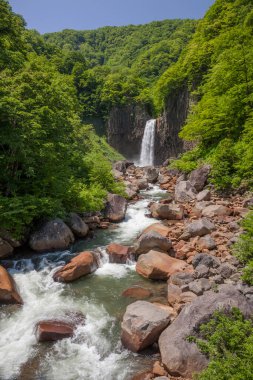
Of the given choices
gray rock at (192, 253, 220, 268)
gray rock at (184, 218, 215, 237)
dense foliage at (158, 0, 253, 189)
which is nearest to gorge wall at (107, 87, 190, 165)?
dense foliage at (158, 0, 253, 189)

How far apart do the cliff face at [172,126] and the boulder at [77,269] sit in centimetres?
2949

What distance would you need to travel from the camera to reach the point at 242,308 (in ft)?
24.2

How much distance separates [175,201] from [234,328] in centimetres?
1483

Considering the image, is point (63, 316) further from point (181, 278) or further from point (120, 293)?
point (181, 278)

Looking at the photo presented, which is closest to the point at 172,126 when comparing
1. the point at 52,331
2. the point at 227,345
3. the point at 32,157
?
the point at 32,157

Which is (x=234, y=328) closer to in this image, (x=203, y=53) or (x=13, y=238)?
(x=13, y=238)

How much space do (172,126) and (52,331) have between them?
1446 inches

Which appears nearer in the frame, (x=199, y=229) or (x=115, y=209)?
(x=199, y=229)

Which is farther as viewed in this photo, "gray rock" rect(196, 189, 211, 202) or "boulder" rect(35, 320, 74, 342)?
"gray rock" rect(196, 189, 211, 202)

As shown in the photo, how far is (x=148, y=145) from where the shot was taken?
148ft

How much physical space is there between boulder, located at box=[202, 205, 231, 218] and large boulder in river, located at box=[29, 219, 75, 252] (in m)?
7.92

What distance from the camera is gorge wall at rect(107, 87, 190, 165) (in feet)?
133

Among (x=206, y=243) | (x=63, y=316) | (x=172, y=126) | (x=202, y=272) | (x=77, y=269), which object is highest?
(x=172, y=126)

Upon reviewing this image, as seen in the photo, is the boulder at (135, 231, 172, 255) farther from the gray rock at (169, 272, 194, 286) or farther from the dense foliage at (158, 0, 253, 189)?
the dense foliage at (158, 0, 253, 189)
